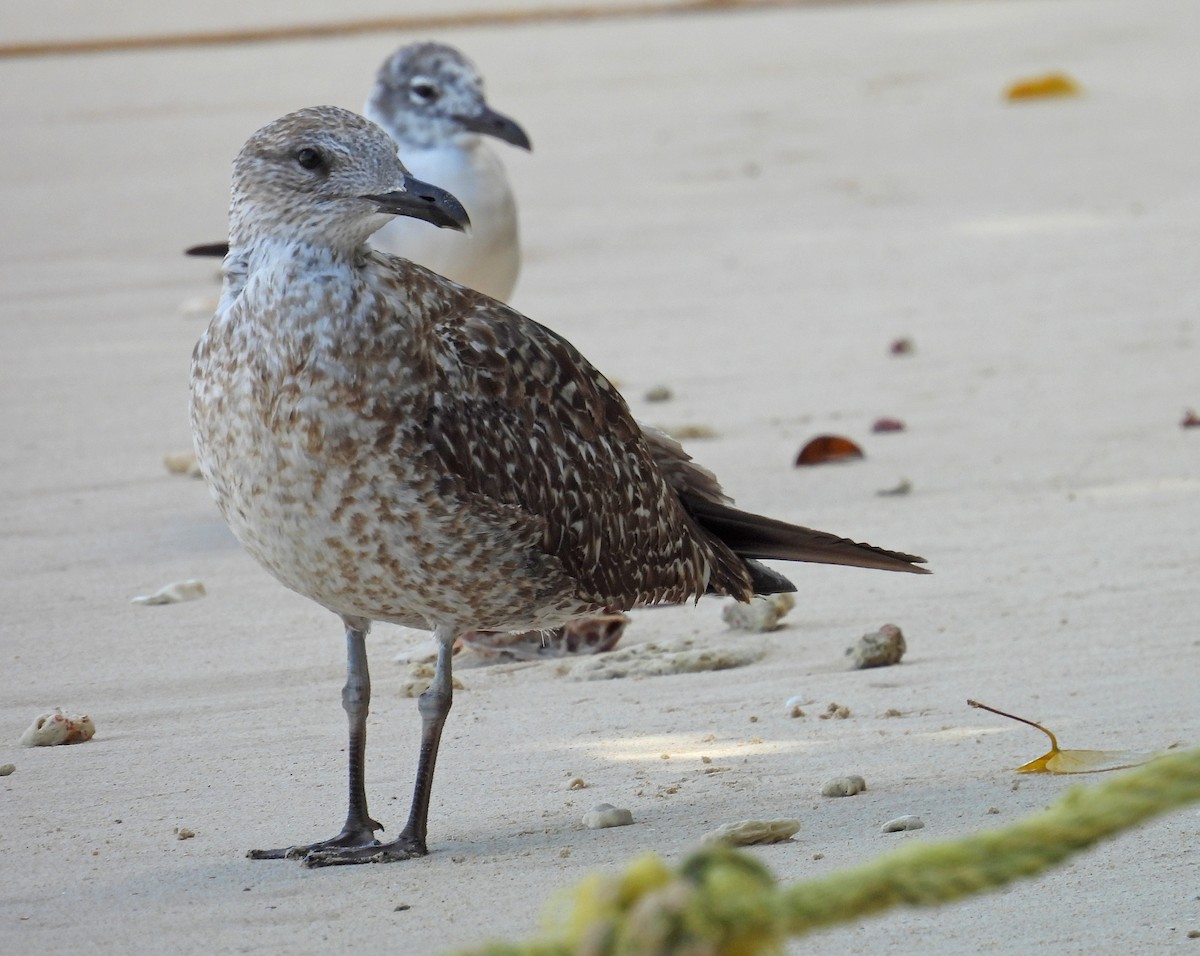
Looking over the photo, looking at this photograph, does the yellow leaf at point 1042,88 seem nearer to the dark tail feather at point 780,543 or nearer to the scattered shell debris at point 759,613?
the scattered shell debris at point 759,613

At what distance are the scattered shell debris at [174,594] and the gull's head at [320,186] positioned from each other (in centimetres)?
215

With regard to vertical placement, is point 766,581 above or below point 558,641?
above

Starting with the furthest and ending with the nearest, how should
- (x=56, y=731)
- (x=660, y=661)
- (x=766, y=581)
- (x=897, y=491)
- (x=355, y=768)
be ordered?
(x=897, y=491), (x=660, y=661), (x=766, y=581), (x=56, y=731), (x=355, y=768)

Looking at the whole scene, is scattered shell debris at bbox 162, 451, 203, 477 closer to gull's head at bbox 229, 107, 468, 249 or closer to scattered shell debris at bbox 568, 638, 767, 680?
scattered shell debris at bbox 568, 638, 767, 680

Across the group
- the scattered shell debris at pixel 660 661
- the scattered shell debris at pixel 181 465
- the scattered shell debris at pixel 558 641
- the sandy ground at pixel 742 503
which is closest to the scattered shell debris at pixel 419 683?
the sandy ground at pixel 742 503

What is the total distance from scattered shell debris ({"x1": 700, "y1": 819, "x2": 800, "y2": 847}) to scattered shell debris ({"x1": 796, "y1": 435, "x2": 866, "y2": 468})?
3500 mm

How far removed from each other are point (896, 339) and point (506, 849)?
5.61 metres

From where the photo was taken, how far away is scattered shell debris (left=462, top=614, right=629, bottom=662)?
5.61 metres

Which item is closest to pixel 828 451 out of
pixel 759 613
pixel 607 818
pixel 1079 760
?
pixel 759 613

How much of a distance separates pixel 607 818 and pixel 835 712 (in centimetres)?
90

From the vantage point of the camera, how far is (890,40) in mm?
20516

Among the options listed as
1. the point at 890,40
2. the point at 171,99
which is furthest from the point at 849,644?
the point at 890,40

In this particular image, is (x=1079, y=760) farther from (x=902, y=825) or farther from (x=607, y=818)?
(x=607, y=818)

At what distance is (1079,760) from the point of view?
446 centimetres
